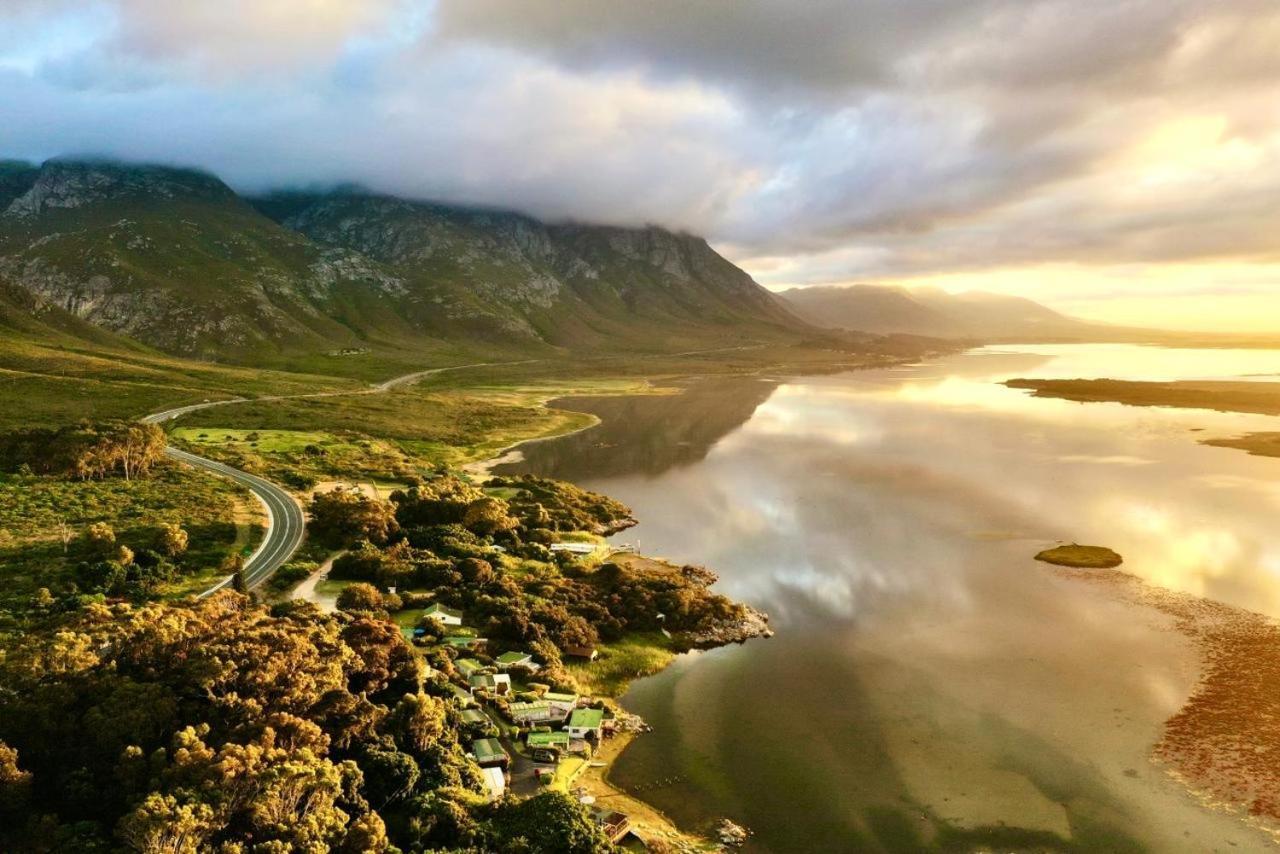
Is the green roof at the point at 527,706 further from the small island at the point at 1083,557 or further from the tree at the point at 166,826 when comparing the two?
the small island at the point at 1083,557

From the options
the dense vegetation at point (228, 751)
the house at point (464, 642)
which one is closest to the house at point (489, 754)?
the dense vegetation at point (228, 751)

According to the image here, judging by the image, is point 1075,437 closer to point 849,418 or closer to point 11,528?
point 849,418

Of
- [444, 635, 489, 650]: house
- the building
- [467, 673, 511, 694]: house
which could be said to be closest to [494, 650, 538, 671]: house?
[467, 673, 511, 694]: house

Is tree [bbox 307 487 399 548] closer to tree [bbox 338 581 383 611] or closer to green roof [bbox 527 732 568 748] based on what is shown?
tree [bbox 338 581 383 611]

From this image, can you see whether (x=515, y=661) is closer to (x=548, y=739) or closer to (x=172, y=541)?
(x=548, y=739)

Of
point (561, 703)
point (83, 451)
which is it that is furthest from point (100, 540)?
point (561, 703)

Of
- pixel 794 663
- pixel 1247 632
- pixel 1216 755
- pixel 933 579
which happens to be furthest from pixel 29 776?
pixel 1247 632
